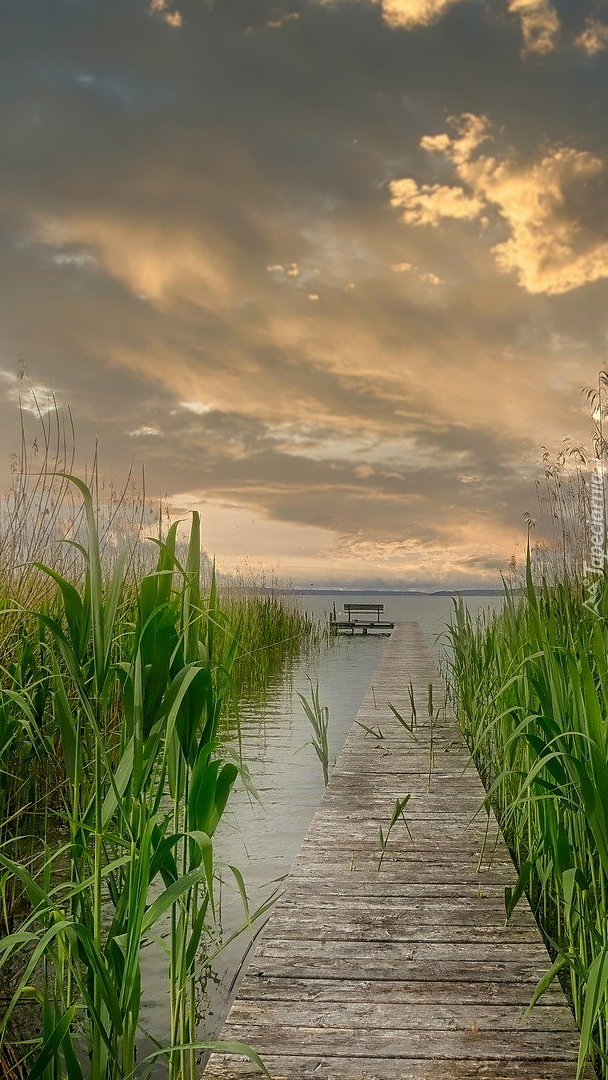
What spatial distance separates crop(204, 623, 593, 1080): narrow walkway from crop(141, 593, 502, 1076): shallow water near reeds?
39 cm

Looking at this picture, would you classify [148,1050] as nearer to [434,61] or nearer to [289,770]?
[289,770]

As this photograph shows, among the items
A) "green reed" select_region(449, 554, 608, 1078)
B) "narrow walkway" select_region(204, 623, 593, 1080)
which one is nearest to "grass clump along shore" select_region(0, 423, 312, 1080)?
"narrow walkway" select_region(204, 623, 593, 1080)

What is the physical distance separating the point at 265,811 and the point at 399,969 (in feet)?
10.1

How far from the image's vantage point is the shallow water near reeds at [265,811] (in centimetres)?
291

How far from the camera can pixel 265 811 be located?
16.7 feet

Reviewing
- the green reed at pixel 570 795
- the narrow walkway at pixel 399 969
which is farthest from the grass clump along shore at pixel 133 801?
the green reed at pixel 570 795

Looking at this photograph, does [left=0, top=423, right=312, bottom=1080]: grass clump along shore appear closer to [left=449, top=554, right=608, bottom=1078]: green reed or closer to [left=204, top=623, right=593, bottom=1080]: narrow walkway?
[left=204, top=623, right=593, bottom=1080]: narrow walkway

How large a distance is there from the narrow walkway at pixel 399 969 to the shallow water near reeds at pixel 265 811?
0.39 m

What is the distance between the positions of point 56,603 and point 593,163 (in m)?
7.24

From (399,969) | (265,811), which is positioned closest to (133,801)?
(399,969)

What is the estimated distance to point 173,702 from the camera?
1.55 meters

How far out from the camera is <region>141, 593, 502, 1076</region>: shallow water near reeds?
9.54 feet

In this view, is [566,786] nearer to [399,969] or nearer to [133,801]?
[399,969]

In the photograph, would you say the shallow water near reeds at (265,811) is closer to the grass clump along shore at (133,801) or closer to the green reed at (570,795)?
the grass clump along shore at (133,801)
